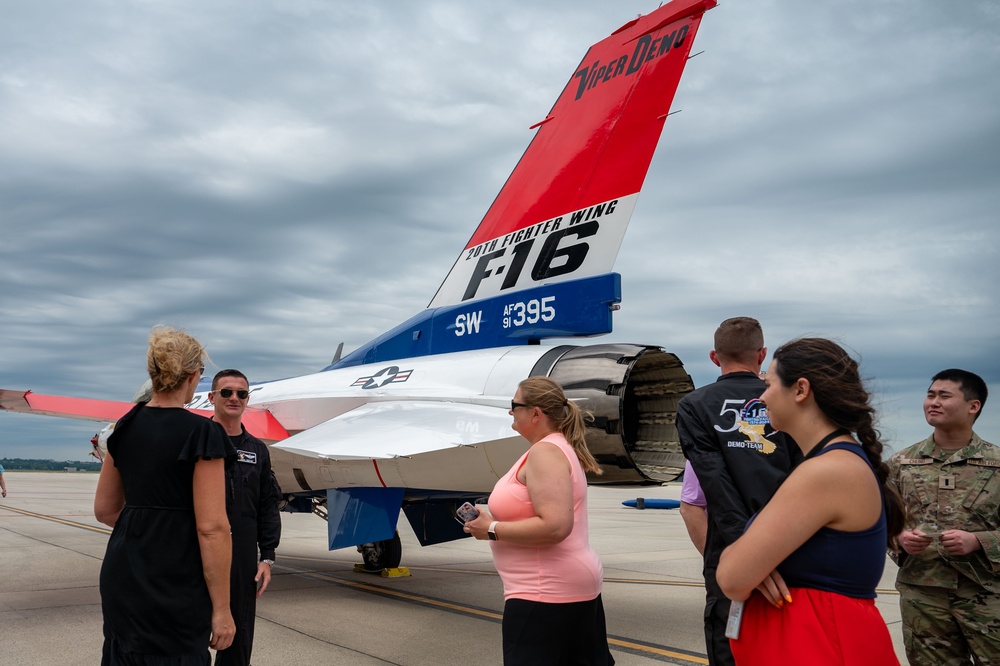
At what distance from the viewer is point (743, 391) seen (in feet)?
11.0

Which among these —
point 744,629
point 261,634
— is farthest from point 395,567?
point 744,629

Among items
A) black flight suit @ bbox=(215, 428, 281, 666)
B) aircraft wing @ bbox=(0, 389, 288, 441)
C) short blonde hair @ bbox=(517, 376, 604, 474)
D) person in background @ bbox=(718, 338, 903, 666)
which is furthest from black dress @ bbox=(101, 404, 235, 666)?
aircraft wing @ bbox=(0, 389, 288, 441)

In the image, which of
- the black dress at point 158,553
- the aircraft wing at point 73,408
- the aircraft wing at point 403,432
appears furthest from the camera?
the aircraft wing at point 73,408

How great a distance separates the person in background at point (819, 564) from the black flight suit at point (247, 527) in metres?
2.54

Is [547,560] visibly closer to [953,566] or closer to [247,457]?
[247,457]

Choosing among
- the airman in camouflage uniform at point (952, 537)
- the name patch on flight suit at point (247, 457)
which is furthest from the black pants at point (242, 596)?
the airman in camouflage uniform at point (952, 537)

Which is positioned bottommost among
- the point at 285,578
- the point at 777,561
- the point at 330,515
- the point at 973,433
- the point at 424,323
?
the point at 285,578

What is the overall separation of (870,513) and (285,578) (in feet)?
29.4

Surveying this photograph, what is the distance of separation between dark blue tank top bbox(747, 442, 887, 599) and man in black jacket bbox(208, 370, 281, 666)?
2.74 metres

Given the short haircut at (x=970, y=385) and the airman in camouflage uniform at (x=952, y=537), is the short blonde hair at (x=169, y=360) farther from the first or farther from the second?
the short haircut at (x=970, y=385)

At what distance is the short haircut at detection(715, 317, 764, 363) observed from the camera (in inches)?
139

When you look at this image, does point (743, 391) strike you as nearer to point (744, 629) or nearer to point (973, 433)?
point (744, 629)

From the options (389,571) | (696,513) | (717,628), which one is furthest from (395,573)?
(717,628)

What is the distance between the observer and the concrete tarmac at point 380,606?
584 centimetres
